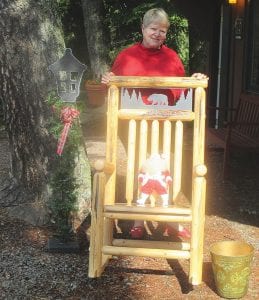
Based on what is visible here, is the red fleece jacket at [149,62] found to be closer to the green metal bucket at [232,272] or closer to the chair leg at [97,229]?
the chair leg at [97,229]

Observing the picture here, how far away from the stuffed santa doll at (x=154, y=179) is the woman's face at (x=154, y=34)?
861 millimetres

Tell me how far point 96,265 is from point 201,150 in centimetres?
109

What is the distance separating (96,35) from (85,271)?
12.5 metres

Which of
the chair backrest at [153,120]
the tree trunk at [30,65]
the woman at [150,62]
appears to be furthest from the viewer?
the tree trunk at [30,65]

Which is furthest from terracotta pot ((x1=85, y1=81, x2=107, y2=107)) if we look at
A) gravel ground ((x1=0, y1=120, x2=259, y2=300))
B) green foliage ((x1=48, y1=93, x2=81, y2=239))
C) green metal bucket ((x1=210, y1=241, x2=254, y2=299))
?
green metal bucket ((x1=210, y1=241, x2=254, y2=299))

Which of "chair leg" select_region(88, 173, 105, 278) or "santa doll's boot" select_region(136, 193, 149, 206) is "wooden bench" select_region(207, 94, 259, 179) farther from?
"chair leg" select_region(88, 173, 105, 278)

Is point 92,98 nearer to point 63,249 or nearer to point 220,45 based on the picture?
point 220,45

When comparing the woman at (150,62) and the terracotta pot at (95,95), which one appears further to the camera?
the terracotta pot at (95,95)

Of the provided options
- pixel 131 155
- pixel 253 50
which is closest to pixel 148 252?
pixel 131 155

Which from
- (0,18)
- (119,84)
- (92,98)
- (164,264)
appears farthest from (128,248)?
(92,98)

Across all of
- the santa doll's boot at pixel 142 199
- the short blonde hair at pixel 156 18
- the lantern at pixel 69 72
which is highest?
the short blonde hair at pixel 156 18

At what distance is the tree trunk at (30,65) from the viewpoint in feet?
15.8

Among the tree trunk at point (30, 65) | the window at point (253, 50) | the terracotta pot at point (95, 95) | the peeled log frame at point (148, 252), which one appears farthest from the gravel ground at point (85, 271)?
the terracotta pot at point (95, 95)

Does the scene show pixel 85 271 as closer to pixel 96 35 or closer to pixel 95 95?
pixel 95 95
